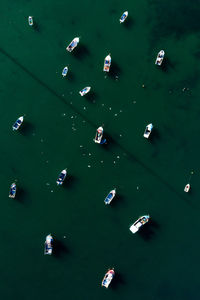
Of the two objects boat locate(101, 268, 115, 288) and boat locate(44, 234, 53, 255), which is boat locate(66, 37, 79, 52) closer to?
boat locate(44, 234, 53, 255)

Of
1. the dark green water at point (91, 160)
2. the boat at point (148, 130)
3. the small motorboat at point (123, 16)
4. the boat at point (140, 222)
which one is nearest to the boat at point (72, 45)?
the dark green water at point (91, 160)

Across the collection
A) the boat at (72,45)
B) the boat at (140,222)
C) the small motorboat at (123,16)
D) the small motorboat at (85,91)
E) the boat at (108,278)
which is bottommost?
the boat at (108,278)

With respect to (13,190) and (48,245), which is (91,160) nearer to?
(13,190)

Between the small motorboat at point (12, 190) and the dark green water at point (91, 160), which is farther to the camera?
the dark green water at point (91, 160)

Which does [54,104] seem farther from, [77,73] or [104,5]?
[104,5]

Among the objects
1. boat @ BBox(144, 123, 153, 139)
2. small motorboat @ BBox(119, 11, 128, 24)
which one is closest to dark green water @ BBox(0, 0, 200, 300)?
boat @ BBox(144, 123, 153, 139)

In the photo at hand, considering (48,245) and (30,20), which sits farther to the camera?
(30,20)

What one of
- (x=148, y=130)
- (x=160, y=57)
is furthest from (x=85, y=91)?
(x=160, y=57)

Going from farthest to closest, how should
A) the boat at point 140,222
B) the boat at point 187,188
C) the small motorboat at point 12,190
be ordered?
the boat at point 187,188, the boat at point 140,222, the small motorboat at point 12,190

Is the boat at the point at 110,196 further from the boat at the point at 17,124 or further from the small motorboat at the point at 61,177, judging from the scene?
the boat at the point at 17,124

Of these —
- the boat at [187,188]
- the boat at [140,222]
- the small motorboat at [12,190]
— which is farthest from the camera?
the boat at [187,188]
